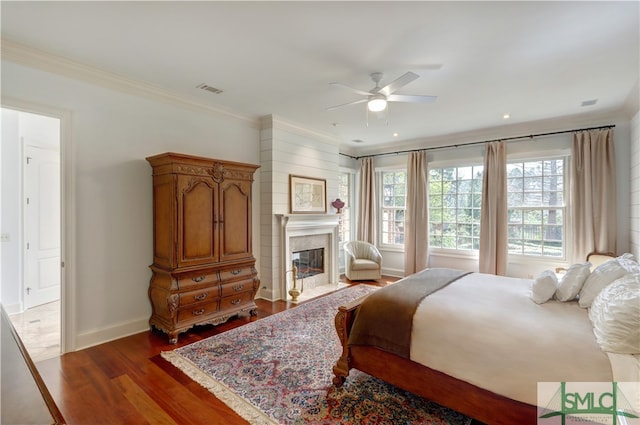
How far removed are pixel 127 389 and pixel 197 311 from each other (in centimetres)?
105

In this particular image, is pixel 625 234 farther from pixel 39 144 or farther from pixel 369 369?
pixel 39 144

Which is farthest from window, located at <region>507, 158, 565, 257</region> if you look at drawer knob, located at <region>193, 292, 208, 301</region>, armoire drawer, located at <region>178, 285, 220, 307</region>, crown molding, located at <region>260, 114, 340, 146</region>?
drawer knob, located at <region>193, 292, 208, 301</region>

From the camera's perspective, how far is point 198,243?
3293 millimetres

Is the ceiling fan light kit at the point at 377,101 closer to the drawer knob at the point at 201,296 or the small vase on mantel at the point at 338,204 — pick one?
the small vase on mantel at the point at 338,204

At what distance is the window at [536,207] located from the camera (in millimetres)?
4633

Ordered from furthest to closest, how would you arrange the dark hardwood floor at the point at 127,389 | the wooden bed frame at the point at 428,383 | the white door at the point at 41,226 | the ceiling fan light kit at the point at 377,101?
1. the white door at the point at 41,226
2. the ceiling fan light kit at the point at 377,101
3. the dark hardwood floor at the point at 127,389
4. the wooden bed frame at the point at 428,383

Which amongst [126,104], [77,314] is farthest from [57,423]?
[126,104]

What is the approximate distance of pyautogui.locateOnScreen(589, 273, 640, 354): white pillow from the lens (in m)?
1.51

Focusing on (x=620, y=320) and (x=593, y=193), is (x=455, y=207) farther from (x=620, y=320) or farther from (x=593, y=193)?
(x=620, y=320)

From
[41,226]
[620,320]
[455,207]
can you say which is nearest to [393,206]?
[455,207]

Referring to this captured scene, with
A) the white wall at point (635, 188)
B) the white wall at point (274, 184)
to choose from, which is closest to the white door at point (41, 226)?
the white wall at point (274, 184)

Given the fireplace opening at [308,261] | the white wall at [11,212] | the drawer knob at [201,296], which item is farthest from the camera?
the fireplace opening at [308,261]

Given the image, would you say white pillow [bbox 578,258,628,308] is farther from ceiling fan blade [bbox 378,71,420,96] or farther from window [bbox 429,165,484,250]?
window [bbox 429,165,484,250]

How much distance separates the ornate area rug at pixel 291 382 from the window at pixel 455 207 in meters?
3.35
